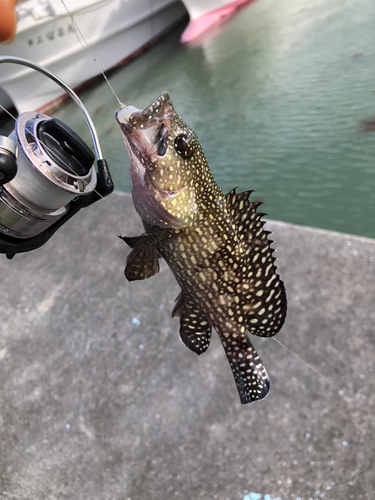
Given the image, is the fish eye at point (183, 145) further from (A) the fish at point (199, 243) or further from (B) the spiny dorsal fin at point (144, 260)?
(B) the spiny dorsal fin at point (144, 260)

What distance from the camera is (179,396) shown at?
8.76 ft

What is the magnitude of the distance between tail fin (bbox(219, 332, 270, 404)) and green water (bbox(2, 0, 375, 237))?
10.3 feet

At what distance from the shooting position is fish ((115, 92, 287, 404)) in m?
1.16

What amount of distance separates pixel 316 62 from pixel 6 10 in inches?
255

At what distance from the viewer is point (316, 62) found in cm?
648

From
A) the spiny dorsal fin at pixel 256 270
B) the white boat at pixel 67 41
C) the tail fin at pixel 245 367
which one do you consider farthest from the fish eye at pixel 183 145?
the white boat at pixel 67 41

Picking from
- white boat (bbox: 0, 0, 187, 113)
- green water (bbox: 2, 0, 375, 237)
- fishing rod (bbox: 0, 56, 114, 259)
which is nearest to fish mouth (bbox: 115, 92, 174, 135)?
fishing rod (bbox: 0, 56, 114, 259)

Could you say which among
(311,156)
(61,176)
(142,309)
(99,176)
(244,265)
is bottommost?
(311,156)

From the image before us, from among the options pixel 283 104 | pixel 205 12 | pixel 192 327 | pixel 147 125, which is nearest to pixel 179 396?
pixel 192 327

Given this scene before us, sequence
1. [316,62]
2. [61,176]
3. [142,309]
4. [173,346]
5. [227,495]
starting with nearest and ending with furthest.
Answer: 1. [61,176]
2. [227,495]
3. [173,346]
4. [142,309]
5. [316,62]

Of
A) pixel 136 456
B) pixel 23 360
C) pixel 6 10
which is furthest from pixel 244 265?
pixel 23 360

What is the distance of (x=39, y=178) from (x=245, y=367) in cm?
103

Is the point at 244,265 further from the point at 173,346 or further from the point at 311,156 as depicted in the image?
the point at 311,156

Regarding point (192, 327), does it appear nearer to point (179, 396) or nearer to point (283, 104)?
point (179, 396)
